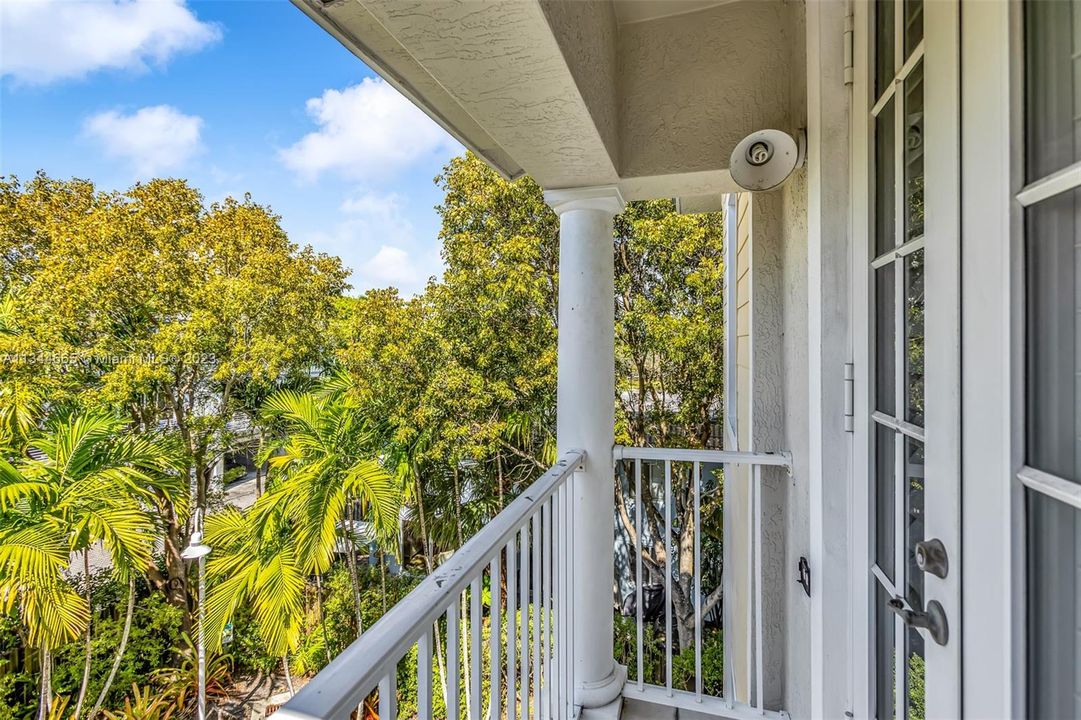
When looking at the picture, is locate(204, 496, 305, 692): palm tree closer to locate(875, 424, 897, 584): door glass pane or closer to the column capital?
the column capital

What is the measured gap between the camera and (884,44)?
1102 mm

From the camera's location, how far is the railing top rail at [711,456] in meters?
1.81

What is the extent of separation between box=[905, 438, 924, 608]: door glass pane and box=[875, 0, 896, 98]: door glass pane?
826mm

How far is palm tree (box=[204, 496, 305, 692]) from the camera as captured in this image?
17.5 ft

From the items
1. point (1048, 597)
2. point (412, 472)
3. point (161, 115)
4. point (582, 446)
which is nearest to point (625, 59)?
point (582, 446)

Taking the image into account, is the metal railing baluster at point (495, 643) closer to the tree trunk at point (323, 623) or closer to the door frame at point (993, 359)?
the door frame at point (993, 359)

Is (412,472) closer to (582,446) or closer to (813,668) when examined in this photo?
(582,446)

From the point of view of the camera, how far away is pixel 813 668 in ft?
4.34

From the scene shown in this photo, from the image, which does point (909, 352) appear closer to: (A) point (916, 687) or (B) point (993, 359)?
(B) point (993, 359)

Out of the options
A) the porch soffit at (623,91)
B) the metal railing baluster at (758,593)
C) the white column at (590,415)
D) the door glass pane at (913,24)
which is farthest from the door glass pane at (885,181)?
the metal railing baluster at (758,593)

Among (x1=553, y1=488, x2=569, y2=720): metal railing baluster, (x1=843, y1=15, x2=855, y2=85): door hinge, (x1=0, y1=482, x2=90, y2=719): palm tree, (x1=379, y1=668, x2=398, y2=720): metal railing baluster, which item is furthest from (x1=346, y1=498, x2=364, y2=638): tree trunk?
(x1=843, y1=15, x2=855, y2=85): door hinge

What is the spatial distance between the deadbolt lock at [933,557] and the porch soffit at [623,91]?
1255mm

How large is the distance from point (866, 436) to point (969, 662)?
56 centimetres

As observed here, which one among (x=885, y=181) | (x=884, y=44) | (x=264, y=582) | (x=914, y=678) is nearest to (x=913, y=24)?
(x=884, y=44)
